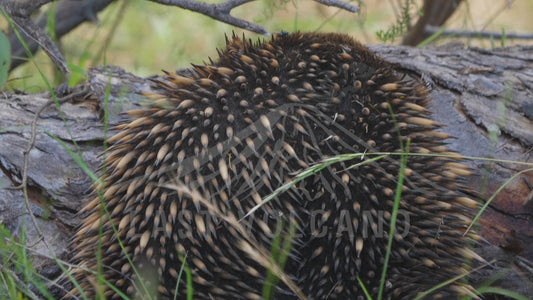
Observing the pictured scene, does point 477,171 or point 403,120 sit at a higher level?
point 403,120

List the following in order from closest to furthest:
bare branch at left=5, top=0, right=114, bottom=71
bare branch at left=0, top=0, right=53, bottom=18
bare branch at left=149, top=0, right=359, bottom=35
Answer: bare branch at left=149, top=0, right=359, bottom=35 → bare branch at left=0, top=0, right=53, bottom=18 → bare branch at left=5, top=0, right=114, bottom=71

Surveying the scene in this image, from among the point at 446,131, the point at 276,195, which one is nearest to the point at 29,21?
the point at 276,195

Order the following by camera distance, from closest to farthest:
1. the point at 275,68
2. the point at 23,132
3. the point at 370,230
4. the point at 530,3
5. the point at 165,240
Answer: the point at 165,240 < the point at 370,230 < the point at 275,68 < the point at 23,132 < the point at 530,3

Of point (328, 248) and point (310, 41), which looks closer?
point (328, 248)

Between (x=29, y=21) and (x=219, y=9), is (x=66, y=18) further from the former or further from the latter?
(x=219, y=9)

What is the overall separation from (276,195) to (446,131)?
1.31 m

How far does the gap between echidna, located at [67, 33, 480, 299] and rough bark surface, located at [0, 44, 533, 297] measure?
300 mm

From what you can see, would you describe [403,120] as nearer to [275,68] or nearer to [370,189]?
[370,189]

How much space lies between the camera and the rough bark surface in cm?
230

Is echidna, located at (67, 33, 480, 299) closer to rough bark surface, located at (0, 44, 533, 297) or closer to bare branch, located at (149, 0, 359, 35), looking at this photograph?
bare branch, located at (149, 0, 359, 35)

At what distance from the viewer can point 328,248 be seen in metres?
1.98

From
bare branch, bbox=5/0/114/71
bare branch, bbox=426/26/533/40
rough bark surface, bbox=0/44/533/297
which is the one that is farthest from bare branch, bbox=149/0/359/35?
bare branch, bbox=426/26/533/40

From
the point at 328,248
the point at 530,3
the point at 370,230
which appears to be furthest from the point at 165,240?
the point at 530,3

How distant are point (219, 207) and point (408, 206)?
2.41 feet
